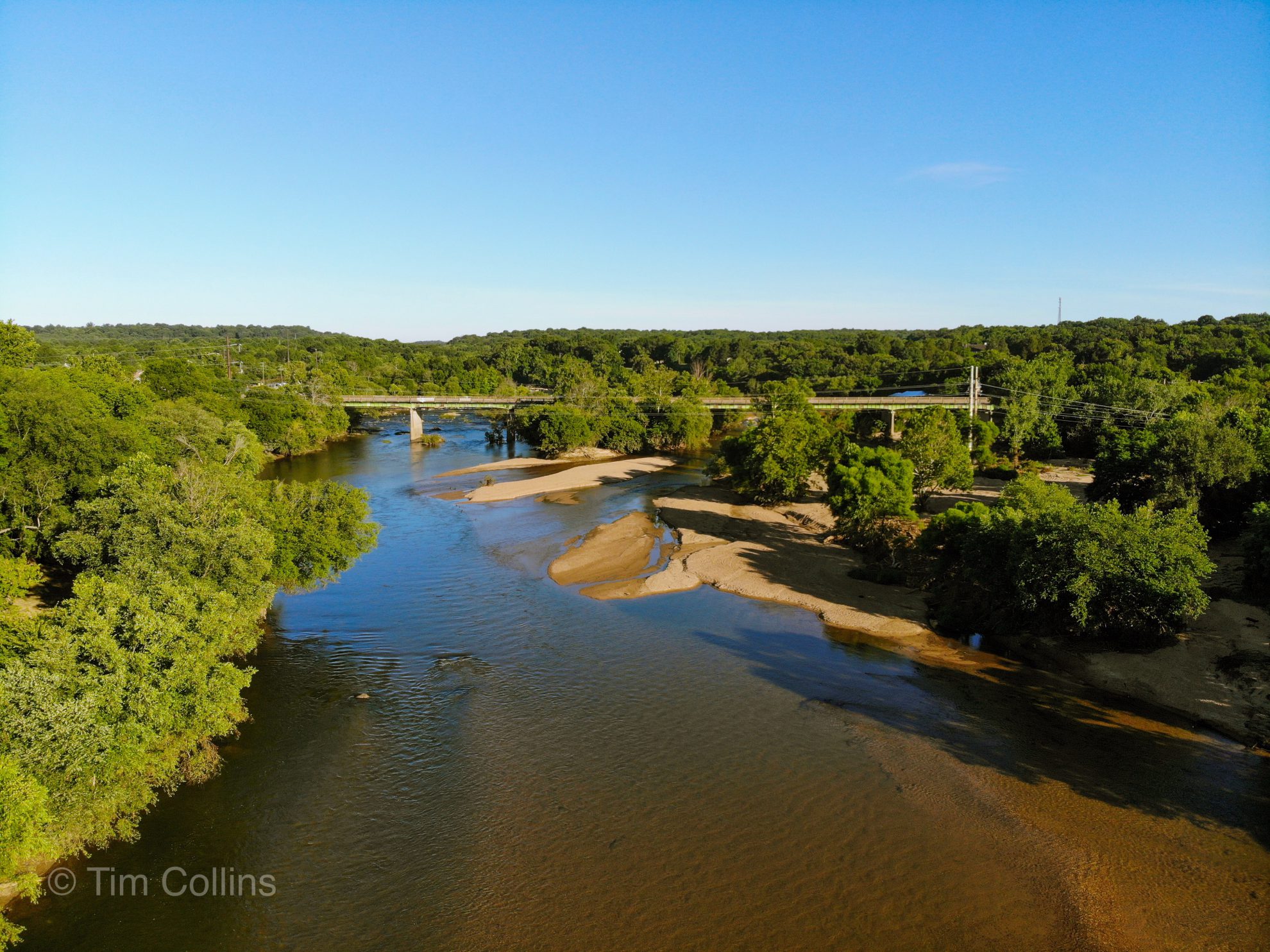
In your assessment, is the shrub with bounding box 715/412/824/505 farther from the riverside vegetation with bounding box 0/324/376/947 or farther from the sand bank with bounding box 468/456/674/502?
the riverside vegetation with bounding box 0/324/376/947

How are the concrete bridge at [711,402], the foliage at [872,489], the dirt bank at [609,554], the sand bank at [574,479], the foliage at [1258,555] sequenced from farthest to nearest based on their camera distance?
the concrete bridge at [711,402], the sand bank at [574,479], the foliage at [872,489], the dirt bank at [609,554], the foliage at [1258,555]

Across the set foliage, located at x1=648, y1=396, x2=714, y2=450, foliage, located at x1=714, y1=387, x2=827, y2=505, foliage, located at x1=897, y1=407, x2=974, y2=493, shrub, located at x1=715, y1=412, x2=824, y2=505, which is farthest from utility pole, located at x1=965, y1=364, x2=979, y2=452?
foliage, located at x1=648, y1=396, x2=714, y2=450

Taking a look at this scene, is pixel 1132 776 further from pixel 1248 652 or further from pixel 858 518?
pixel 858 518

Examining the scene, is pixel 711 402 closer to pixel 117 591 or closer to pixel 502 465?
pixel 502 465

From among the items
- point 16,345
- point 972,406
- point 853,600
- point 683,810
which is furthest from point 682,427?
point 683,810

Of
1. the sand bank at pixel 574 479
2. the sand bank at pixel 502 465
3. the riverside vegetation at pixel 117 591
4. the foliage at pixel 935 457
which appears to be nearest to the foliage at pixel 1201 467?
the foliage at pixel 935 457

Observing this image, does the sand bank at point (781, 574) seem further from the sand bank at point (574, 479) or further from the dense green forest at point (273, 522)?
the sand bank at point (574, 479)
